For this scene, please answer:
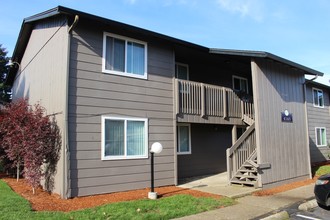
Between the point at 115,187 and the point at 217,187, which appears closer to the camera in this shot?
the point at 115,187

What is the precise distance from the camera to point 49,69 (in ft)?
35.3

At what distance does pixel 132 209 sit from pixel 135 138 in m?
3.52

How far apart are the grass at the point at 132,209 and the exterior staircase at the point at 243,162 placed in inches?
105

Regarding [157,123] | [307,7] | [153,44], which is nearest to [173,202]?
[157,123]

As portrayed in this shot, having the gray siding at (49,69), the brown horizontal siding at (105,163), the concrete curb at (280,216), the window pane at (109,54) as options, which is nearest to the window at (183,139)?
the brown horizontal siding at (105,163)

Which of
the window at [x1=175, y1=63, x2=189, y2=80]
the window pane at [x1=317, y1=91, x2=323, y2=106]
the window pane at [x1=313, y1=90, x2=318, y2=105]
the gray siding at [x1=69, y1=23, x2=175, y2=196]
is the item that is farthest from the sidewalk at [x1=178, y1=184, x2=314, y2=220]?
the window pane at [x1=317, y1=91, x2=323, y2=106]

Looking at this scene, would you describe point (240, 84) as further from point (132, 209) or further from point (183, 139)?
point (132, 209)

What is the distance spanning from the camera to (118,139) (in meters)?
9.84

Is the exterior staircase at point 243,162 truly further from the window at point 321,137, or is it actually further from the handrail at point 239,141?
the window at point 321,137

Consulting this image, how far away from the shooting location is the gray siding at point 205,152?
13.8 m

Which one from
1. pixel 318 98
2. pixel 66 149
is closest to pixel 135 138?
pixel 66 149

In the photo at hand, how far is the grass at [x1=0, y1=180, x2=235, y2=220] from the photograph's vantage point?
6.59m

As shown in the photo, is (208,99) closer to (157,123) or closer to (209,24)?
(157,123)

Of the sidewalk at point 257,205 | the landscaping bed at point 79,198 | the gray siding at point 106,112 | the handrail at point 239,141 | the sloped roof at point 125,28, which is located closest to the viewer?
the sidewalk at point 257,205
